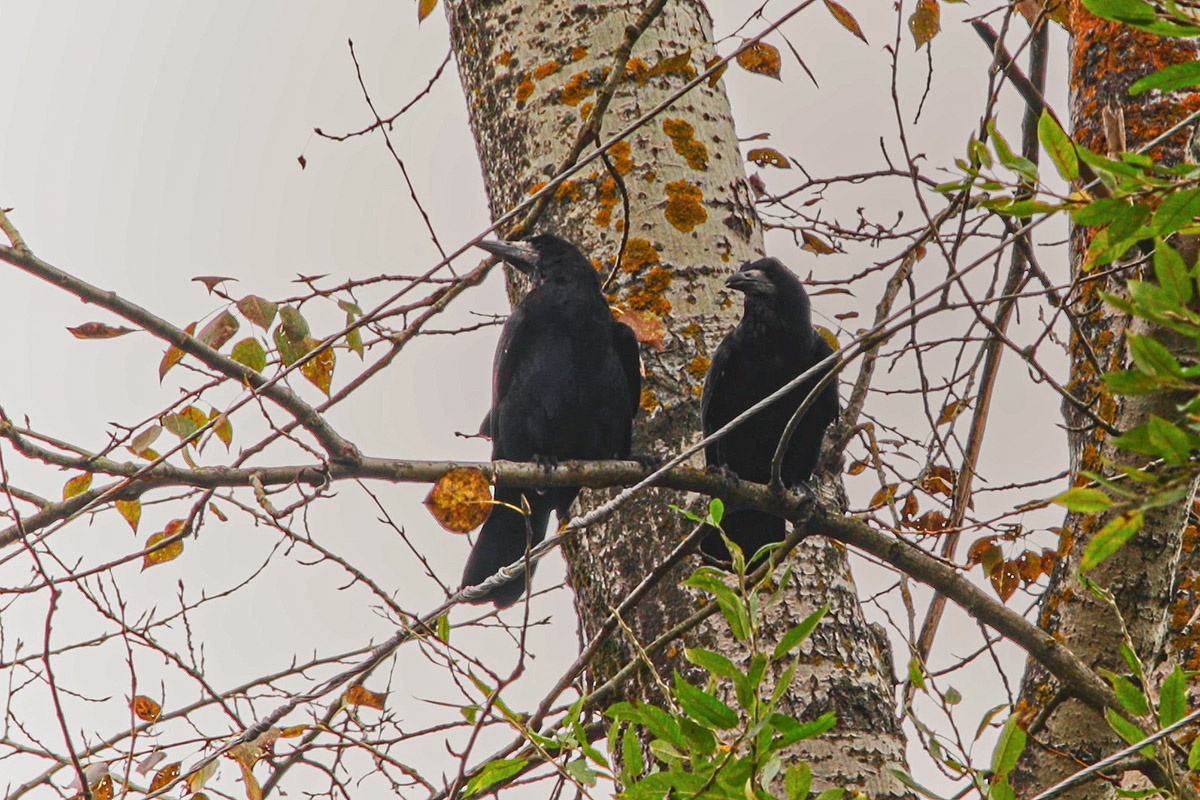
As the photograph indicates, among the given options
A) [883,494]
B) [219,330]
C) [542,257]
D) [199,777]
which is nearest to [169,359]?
[219,330]

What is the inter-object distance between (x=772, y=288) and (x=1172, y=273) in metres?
2.70

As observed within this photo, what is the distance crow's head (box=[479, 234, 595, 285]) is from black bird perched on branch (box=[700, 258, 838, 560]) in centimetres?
58

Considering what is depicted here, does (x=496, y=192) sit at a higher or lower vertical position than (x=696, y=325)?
higher

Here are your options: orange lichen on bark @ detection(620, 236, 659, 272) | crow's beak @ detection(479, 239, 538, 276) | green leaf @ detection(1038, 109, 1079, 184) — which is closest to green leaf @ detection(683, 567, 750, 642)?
green leaf @ detection(1038, 109, 1079, 184)

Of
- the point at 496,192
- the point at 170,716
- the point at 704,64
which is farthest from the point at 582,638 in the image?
the point at 704,64

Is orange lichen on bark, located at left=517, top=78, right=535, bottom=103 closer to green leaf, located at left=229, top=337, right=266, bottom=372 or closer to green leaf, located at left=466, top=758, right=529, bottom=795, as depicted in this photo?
green leaf, located at left=229, top=337, right=266, bottom=372

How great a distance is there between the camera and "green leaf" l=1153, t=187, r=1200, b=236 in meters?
1.29

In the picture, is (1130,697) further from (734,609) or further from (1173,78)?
(1173,78)

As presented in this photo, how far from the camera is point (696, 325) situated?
350 cm

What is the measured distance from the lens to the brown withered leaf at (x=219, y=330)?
258 centimetres

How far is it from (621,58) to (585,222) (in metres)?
0.89

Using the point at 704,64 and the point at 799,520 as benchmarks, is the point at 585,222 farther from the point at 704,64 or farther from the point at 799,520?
the point at 799,520

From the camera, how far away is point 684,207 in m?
3.53

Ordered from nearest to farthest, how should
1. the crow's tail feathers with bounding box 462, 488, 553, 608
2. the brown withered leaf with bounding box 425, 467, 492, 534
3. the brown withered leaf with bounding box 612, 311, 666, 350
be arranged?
the brown withered leaf with bounding box 425, 467, 492, 534
the brown withered leaf with bounding box 612, 311, 666, 350
the crow's tail feathers with bounding box 462, 488, 553, 608
